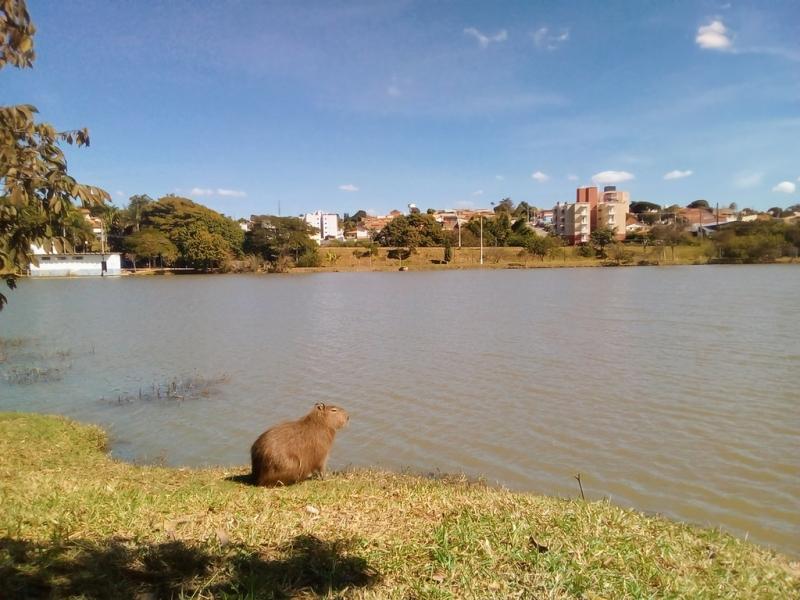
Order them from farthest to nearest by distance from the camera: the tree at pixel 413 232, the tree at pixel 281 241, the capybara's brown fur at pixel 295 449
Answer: the tree at pixel 413 232
the tree at pixel 281 241
the capybara's brown fur at pixel 295 449

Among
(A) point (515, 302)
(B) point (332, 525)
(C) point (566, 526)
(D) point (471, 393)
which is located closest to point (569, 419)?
(D) point (471, 393)

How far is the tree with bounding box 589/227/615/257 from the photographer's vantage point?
258 ft

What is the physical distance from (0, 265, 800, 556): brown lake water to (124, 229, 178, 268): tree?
4516 centimetres

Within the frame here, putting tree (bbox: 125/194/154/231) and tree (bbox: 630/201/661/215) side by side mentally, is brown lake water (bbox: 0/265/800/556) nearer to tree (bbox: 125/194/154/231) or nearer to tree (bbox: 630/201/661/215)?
tree (bbox: 125/194/154/231)

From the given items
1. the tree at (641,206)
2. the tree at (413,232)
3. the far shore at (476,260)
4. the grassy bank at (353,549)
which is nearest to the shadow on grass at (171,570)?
the grassy bank at (353,549)

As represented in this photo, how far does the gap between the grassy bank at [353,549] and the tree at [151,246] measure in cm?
6902

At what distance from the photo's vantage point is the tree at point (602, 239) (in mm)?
78738

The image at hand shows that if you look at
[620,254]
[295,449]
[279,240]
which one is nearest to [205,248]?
[279,240]

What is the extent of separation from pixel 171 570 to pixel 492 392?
29.6ft

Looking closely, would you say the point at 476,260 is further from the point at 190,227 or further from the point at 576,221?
the point at 190,227

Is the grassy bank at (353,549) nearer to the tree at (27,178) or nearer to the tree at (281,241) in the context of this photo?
the tree at (27,178)

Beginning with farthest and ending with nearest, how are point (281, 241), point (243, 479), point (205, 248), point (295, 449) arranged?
point (281, 241), point (205, 248), point (243, 479), point (295, 449)

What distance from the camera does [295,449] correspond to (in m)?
5.16

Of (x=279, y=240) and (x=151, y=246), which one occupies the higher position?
(x=279, y=240)
